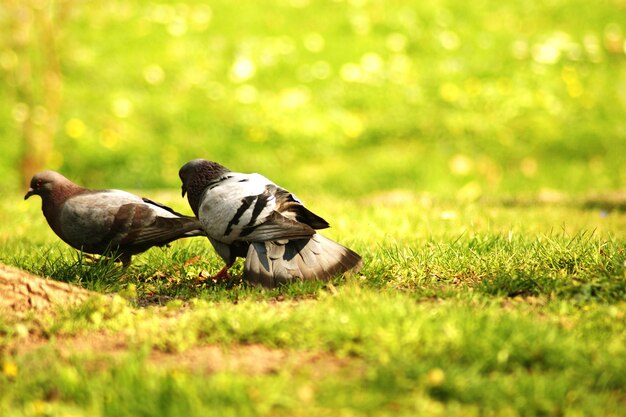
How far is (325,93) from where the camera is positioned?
1180 centimetres

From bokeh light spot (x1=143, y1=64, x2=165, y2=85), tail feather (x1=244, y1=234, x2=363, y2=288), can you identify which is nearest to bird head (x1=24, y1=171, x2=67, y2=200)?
tail feather (x1=244, y1=234, x2=363, y2=288)

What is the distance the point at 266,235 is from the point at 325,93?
754 cm

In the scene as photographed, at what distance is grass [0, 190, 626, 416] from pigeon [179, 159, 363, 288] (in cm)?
13

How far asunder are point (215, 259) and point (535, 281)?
2.11 m

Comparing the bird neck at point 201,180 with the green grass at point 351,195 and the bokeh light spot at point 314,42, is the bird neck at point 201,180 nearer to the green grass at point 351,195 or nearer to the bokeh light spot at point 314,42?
the green grass at point 351,195

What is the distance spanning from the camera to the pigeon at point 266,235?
178 inches

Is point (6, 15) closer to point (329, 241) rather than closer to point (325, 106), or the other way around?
point (325, 106)

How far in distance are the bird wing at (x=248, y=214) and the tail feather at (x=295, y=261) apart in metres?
0.11

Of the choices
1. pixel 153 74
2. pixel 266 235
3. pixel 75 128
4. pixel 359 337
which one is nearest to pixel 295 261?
pixel 266 235

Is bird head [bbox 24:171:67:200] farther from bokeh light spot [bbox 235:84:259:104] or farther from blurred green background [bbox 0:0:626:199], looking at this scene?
bokeh light spot [bbox 235:84:259:104]

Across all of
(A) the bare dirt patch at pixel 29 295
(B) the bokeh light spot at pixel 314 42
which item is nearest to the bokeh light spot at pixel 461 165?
(B) the bokeh light spot at pixel 314 42

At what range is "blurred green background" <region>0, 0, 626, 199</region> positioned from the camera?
1041 cm

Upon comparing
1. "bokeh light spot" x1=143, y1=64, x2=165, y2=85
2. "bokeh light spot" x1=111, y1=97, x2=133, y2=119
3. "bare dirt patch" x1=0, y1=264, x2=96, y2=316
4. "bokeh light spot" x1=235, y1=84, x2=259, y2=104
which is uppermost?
"bokeh light spot" x1=143, y1=64, x2=165, y2=85

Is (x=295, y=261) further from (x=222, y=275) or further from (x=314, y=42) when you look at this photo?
(x=314, y=42)
